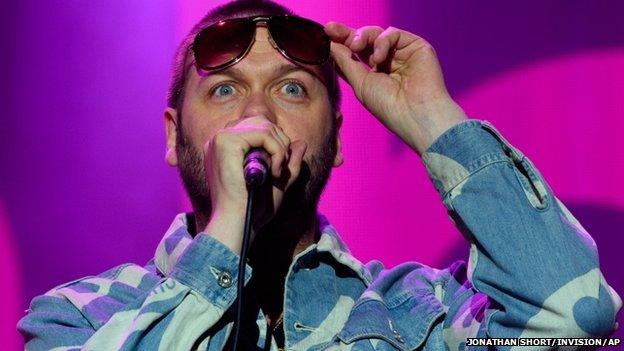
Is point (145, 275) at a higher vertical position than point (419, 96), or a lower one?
lower

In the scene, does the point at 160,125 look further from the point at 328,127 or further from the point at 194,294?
the point at 194,294

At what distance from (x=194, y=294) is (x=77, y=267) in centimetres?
91

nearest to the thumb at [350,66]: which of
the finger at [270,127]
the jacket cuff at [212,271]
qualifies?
the finger at [270,127]

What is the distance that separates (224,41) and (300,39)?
15cm

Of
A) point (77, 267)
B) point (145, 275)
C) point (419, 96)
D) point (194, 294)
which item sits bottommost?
point (77, 267)

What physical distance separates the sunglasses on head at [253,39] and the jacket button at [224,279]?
530 millimetres

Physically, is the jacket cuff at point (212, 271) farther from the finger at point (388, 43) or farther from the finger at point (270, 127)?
the finger at point (388, 43)

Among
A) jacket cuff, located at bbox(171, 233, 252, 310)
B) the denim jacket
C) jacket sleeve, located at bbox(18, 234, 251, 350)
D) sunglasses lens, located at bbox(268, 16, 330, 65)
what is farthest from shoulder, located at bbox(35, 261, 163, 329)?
sunglasses lens, located at bbox(268, 16, 330, 65)

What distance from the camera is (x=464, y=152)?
1368mm

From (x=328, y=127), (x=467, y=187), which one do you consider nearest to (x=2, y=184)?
(x=328, y=127)

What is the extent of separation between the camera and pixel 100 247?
2098mm

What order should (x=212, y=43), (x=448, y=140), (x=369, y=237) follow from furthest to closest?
(x=369, y=237) → (x=212, y=43) → (x=448, y=140)

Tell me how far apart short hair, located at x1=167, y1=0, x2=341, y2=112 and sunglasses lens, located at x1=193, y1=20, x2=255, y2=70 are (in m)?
0.13

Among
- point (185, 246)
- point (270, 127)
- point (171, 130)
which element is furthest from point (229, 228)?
point (171, 130)
